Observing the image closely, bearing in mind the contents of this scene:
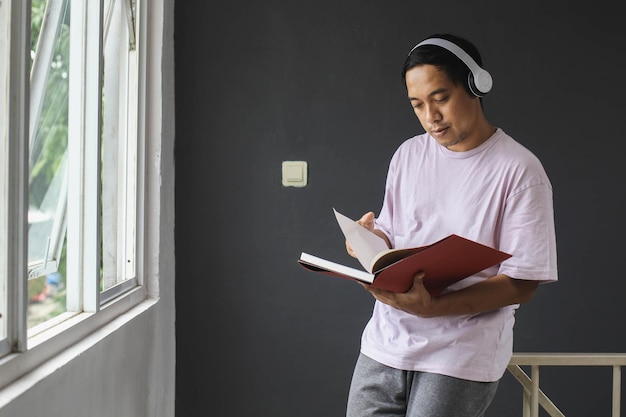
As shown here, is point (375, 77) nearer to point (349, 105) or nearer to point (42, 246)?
point (349, 105)

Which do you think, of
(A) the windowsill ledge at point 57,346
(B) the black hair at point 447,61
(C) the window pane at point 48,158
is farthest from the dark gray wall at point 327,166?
(B) the black hair at point 447,61

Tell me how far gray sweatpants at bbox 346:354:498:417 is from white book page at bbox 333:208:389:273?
0.76ft

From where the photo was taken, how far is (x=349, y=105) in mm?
2621

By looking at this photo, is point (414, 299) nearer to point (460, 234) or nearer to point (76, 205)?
point (460, 234)

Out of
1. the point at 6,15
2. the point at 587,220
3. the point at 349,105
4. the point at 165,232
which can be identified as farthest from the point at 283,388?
the point at 6,15

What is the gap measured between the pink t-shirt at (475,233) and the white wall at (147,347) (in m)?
0.60

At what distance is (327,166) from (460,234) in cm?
114

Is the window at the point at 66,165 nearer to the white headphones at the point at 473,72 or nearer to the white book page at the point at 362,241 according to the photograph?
the white book page at the point at 362,241

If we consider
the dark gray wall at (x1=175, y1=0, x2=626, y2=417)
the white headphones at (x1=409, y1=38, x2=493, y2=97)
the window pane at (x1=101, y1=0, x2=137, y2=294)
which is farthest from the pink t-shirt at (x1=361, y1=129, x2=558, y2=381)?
the dark gray wall at (x1=175, y1=0, x2=626, y2=417)

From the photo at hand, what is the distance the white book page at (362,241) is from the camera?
149cm

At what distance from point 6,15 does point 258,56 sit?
1.40 m

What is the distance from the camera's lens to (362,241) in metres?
1.52

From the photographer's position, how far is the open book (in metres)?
1.33

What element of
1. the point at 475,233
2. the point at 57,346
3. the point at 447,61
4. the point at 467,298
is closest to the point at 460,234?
the point at 475,233
